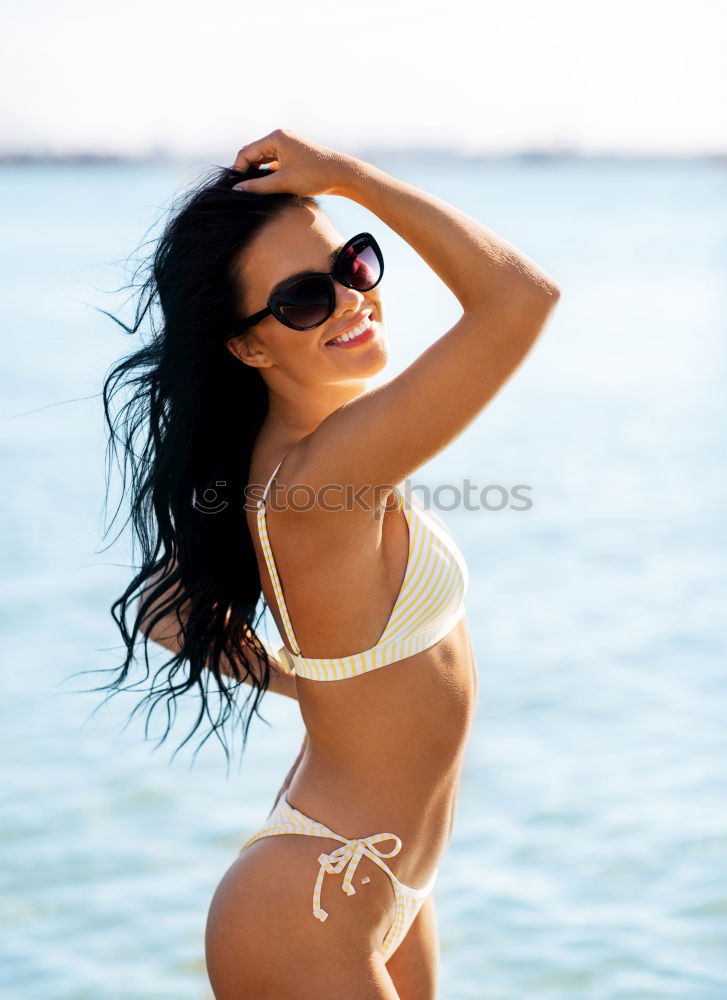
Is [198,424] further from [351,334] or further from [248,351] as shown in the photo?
[351,334]

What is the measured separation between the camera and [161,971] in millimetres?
4699

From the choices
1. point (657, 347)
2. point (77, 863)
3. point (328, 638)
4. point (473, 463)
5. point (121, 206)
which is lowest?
point (77, 863)

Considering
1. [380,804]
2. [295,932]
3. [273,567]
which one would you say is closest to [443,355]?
[273,567]

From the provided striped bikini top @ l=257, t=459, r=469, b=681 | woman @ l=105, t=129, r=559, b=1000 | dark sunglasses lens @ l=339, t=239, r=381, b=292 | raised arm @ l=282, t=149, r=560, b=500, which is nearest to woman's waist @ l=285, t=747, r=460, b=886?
woman @ l=105, t=129, r=559, b=1000

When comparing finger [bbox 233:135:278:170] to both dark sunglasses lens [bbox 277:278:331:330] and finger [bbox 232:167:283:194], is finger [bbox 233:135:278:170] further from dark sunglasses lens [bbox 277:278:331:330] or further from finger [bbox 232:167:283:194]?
dark sunglasses lens [bbox 277:278:331:330]

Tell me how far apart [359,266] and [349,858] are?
1051 mm

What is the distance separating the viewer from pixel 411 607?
230cm

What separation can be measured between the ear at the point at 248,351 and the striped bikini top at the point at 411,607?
185 millimetres

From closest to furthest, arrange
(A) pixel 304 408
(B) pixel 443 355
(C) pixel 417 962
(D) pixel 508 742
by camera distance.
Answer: (B) pixel 443 355 < (A) pixel 304 408 < (C) pixel 417 962 < (D) pixel 508 742

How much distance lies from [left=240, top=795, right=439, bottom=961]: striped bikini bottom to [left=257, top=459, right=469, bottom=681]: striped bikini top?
0.27m

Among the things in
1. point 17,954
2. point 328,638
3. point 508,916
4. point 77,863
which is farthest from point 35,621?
point 328,638

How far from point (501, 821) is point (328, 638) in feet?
11.7

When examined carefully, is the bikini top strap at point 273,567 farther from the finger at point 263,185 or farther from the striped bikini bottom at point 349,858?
the finger at point 263,185

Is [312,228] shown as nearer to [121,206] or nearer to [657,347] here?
[657,347]
